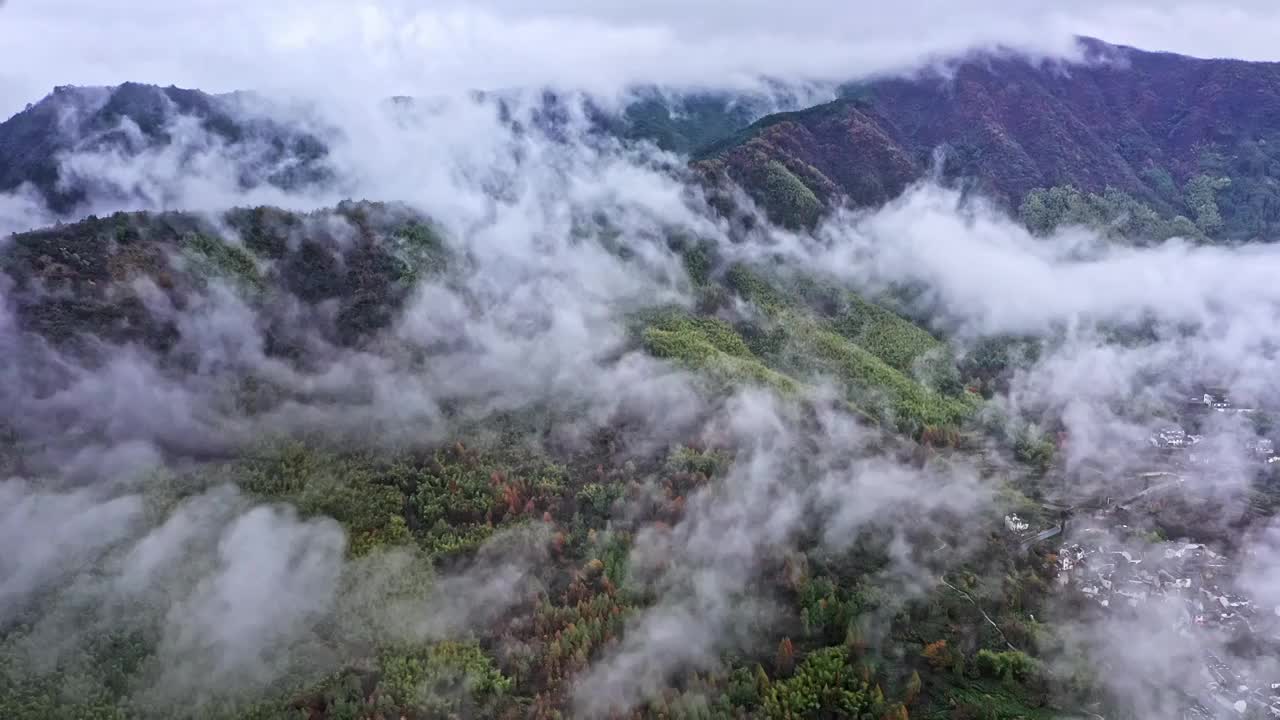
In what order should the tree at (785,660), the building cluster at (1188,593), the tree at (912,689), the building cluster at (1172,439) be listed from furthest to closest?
the building cluster at (1172,439) < the tree at (785,660) < the building cluster at (1188,593) < the tree at (912,689)

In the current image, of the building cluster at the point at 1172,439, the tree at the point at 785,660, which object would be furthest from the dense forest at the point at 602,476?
the building cluster at the point at 1172,439

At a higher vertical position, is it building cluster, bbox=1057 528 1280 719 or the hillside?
the hillside

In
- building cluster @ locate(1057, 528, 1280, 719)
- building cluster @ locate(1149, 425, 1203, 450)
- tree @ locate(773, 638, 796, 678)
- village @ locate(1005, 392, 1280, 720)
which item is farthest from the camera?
building cluster @ locate(1149, 425, 1203, 450)

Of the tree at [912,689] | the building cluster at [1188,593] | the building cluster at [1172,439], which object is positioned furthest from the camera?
the building cluster at [1172,439]

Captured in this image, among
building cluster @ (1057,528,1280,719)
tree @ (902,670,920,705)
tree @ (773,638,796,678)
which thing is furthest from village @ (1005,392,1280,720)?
tree @ (773,638,796,678)

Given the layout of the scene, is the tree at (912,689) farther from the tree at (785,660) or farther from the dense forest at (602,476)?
the tree at (785,660)

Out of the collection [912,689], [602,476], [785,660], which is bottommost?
[912,689]

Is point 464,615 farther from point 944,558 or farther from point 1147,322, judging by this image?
point 1147,322

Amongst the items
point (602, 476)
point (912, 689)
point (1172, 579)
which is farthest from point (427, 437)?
point (1172, 579)

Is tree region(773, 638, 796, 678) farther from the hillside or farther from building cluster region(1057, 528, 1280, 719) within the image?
building cluster region(1057, 528, 1280, 719)

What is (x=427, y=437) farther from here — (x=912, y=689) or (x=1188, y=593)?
(x=1188, y=593)

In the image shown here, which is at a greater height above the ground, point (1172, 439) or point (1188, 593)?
point (1172, 439)
